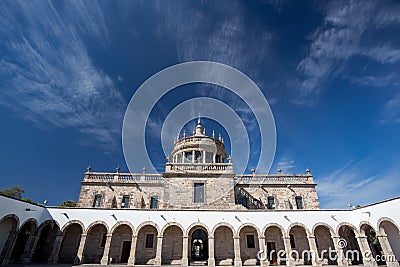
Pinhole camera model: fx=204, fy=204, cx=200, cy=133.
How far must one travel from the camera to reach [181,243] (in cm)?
1770

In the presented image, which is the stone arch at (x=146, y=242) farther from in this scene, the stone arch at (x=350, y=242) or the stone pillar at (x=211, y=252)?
the stone arch at (x=350, y=242)

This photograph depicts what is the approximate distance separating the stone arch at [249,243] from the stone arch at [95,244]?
11.8 meters

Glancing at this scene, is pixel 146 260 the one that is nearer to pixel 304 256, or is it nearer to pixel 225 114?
pixel 304 256

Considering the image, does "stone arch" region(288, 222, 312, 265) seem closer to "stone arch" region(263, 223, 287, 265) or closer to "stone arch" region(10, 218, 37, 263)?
"stone arch" region(263, 223, 287, 265)

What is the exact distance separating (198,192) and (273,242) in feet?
26.5

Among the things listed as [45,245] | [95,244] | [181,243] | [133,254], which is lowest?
[133,254]

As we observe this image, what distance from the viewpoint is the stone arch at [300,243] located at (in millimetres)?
17203

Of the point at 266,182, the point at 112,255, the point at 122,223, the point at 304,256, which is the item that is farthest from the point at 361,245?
the point at 112,255

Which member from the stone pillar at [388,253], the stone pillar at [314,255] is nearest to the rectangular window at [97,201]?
the stone pillar at [314,255]

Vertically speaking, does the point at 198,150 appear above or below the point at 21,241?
above

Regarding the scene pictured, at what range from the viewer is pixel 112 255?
1781 centimetres

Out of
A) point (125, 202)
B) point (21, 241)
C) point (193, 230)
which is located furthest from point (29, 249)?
point (193, 230)

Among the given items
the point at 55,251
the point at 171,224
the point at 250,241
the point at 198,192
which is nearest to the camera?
the point at 55,251

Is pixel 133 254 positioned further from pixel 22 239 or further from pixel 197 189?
pixel 22 239
